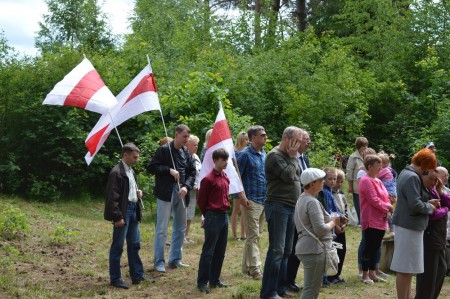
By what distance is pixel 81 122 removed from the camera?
15.9 metres

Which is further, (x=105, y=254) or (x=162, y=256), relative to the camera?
(x=105, y=254)

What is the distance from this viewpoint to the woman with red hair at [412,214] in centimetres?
677

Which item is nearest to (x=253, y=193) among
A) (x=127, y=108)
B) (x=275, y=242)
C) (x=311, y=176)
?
(x=275, y=242)

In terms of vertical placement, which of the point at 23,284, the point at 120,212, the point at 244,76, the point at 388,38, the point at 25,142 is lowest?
the point at 23,284

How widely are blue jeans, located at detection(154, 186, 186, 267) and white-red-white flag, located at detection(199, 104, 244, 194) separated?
3.14ft

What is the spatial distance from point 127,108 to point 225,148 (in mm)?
1486

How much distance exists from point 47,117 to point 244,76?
5.52 m

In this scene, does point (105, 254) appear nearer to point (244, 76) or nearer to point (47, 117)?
point (47, 117)

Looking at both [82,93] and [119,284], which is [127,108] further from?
[119,284]

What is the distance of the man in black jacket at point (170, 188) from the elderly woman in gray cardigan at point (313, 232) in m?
2.77

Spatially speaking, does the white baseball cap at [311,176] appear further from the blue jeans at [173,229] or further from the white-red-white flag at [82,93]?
the white-red-white flag at [82,93]

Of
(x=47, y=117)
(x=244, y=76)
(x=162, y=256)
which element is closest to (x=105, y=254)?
(x=162, y=256)

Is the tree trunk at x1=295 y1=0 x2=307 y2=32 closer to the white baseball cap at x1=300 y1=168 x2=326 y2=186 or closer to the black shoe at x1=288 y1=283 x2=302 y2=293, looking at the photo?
the black shoe at x1=288 y1=283 x2=302 y2=293

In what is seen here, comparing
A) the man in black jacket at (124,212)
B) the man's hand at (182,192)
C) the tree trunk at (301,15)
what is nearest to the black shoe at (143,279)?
the man in black jacket at (124,212)
